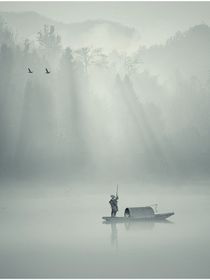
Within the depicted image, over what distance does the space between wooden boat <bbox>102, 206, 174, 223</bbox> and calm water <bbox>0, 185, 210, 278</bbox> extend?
81cm

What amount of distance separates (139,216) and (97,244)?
12.8 meters

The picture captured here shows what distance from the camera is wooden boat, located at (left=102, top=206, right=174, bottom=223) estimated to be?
48.2 meters

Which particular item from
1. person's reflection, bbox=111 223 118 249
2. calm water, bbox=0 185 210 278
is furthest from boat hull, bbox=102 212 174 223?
calm water, bbox=0 185 210 278

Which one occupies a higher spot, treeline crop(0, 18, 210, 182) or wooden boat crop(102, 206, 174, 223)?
treeline crop(0, 18, 210, 182)

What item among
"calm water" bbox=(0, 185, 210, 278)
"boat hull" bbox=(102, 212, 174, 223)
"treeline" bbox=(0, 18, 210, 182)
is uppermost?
"treeline" bbox=(0, 18, 210, 182)

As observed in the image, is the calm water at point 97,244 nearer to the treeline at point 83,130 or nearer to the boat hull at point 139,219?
the boat hull at point 139,219

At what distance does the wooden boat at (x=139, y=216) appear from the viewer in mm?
48219

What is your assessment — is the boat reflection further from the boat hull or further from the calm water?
the boat hull

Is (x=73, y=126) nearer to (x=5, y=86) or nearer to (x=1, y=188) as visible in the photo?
(x=5, y=86)

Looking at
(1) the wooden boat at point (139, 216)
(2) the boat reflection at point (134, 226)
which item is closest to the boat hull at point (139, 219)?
(1) the wooden boat at point (139, 216)

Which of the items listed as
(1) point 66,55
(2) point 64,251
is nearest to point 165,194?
(2) point 64,251

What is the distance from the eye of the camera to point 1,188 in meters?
89.0

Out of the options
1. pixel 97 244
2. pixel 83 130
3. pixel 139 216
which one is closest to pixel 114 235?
pixel 97 244

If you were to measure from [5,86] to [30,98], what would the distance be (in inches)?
280
